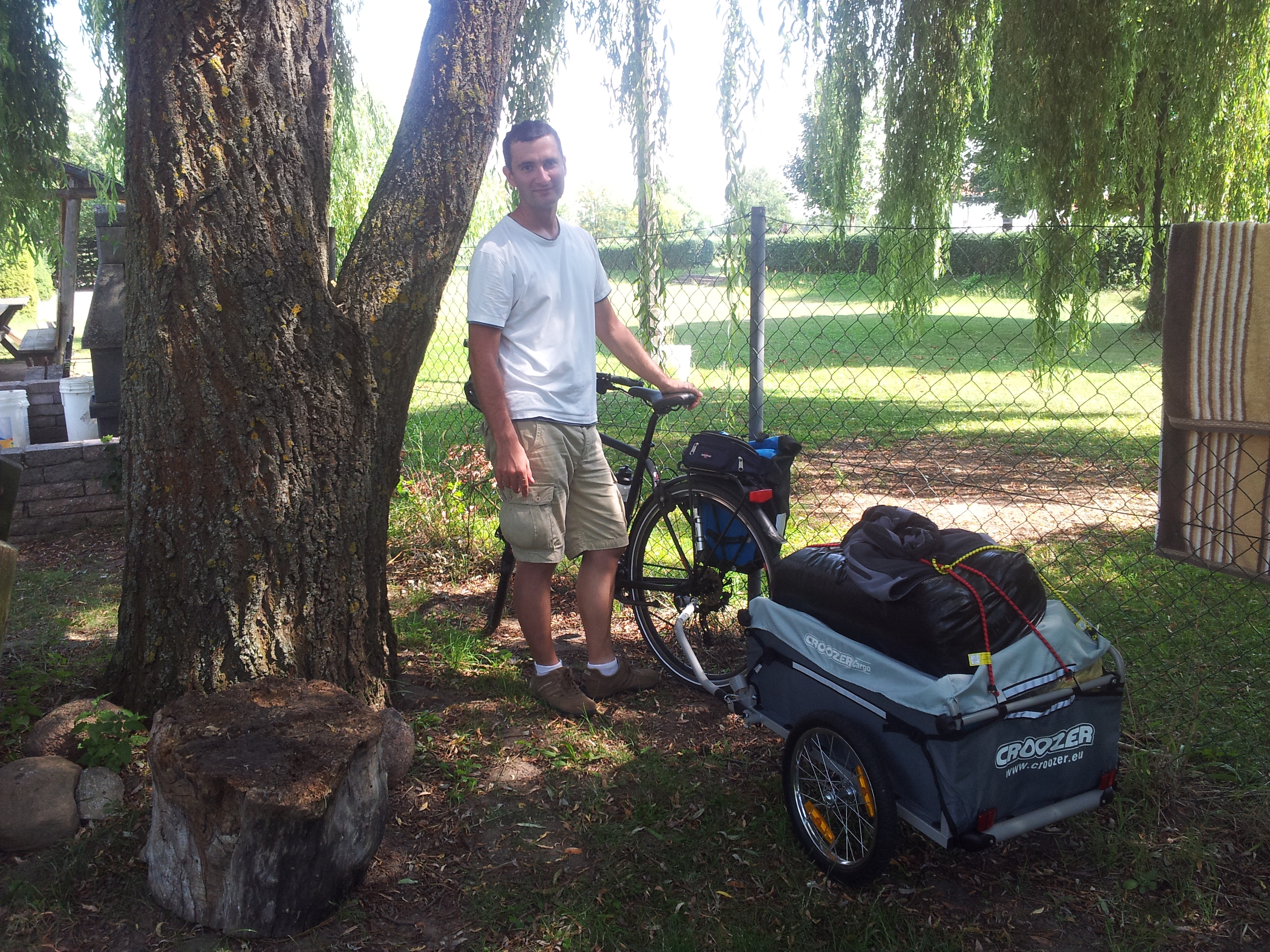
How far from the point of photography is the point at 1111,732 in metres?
2.34

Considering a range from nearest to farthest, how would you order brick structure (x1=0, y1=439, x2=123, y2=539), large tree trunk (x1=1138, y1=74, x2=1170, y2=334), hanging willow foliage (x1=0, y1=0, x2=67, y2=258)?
1. large tree trunk (x1=1138, y1=74, x2=1170, y2=334)
2. hanging willow foliage (x1=0, y1=0, x2=67, y2=258)
3. brick structure (x1=0, y1=439, x2=123, y2=539)

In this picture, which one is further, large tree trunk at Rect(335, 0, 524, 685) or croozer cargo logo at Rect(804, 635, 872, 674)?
large tree trunk at Rect(335, 0, 524, 685)

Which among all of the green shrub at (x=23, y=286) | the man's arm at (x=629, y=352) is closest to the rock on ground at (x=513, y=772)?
the man's arm at (x=629, y=352)

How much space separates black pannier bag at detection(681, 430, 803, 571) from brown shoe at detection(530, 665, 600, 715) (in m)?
0.71

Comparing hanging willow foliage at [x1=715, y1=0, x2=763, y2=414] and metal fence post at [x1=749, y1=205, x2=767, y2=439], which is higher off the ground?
hanging willow foliage at [x1=715, y1=0, x2=763, y2=414]

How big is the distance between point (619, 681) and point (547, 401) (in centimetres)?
114

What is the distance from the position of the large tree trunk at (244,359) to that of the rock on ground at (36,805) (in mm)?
364

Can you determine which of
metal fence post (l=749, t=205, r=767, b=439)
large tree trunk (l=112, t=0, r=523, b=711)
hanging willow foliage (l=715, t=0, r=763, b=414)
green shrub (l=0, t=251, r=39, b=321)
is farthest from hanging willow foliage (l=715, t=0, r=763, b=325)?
green shrub (l=0, t=251, r=39, b=321)

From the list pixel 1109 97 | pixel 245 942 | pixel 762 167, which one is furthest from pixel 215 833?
pixel 762 167

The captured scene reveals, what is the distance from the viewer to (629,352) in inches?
145

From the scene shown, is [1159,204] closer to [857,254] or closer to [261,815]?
[857,254]

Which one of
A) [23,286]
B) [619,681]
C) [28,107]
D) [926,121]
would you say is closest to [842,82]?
[926,121]

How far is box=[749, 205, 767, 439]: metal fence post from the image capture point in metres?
3.78

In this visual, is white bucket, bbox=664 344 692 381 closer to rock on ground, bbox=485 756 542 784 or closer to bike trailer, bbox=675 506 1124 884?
rock on ground, bbox=485 756 542 784
